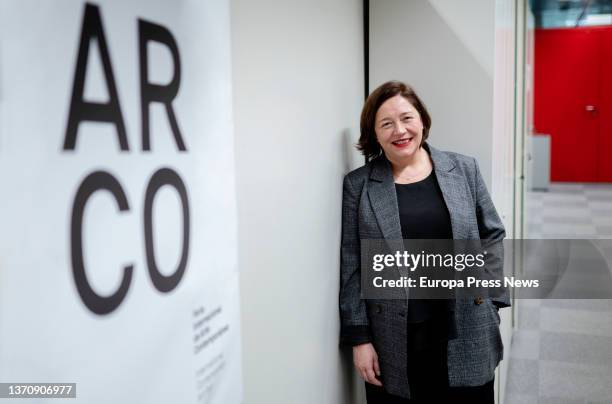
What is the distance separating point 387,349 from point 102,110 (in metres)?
1.20

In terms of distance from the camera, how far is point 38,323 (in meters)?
0.49

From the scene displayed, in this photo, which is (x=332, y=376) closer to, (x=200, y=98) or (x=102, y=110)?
(x=200, y=98)

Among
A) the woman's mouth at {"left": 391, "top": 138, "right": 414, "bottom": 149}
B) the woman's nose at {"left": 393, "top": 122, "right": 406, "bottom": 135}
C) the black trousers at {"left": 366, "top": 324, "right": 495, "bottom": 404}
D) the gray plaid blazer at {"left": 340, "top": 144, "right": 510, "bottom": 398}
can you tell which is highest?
the woman's nose at {"left": 393, "top": 122, "right": 406, "bottom": 135}

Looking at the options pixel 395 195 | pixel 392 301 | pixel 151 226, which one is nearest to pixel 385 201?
pixel 395 195

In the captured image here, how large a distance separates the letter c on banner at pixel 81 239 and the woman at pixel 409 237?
3.29ft

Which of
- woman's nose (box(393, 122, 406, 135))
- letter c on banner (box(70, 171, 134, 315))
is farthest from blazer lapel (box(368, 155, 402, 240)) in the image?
letter c on banner (box(70, 171, 134, 315))

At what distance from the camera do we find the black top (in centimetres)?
153

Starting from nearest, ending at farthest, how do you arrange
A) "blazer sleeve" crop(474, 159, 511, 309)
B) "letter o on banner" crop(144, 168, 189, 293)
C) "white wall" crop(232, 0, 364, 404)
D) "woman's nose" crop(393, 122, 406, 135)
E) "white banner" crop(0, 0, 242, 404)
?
"white banner" crop(0, 0, 242, 404), "letter o on banner" crop(144, 168, 189, 293), "white wall" crop(232, 0, 364, 404), "woman's nose" crop(393, 122, 406, 135), "blazer sleeve" crop(474, 159, 511, 309)

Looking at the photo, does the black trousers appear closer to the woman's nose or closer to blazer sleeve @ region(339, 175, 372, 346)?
blazer sleeve @ region(339, 175, 372, 346)

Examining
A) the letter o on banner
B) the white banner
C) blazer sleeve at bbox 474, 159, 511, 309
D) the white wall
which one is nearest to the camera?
the white banner

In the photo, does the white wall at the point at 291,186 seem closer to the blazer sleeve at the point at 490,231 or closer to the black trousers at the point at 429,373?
the black trousers at the point at 429,373

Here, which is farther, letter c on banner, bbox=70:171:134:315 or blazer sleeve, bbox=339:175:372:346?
blazer sleeve, bbox=339:175:372:346

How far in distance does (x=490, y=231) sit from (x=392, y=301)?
37 centimetres

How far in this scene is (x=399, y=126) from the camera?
1.50 metres
